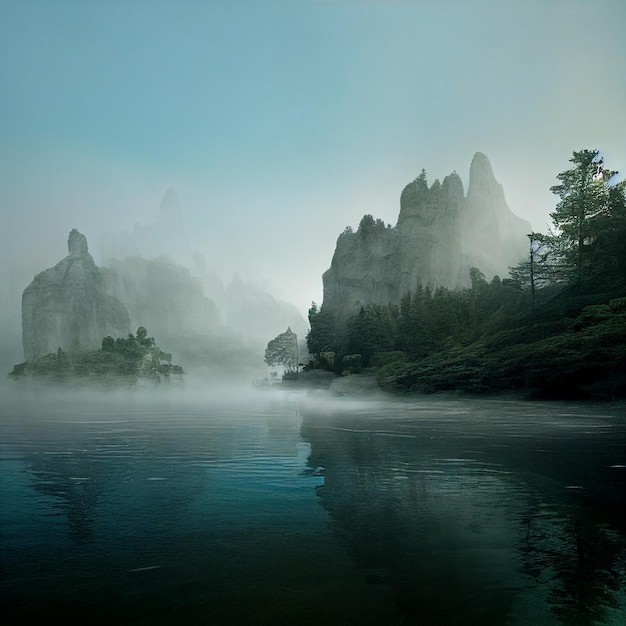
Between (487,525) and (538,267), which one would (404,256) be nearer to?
(538,267)

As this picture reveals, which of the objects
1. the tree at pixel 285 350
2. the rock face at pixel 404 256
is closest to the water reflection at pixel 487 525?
the rock face at pixel 404 256

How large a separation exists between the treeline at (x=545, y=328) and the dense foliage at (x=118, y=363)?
A: 9930 cm

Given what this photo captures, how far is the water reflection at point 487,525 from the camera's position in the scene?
5.54 meters

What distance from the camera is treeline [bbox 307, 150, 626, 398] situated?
4019cm

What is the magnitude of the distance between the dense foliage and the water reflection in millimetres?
173288

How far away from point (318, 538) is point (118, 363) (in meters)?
188

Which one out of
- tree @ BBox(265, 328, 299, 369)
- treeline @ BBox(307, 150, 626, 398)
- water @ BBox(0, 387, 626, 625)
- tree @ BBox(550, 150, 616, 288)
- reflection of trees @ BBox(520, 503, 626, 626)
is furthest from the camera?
tree @ BBox(265, 328, 299, 369)

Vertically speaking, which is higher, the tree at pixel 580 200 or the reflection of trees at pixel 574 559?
the tree at pixel 580 200

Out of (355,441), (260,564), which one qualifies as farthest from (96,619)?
(355,441)

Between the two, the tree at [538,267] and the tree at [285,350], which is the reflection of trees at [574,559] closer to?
the tree at [538,267]

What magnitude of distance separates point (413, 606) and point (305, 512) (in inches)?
163

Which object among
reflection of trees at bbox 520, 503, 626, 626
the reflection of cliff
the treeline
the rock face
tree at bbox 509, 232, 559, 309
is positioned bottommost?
the reflection of cliff

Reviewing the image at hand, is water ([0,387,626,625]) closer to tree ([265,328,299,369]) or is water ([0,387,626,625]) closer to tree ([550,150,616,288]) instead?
Answer: tree ([550,150,616,288])

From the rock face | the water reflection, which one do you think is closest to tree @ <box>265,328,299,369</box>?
the rock face
